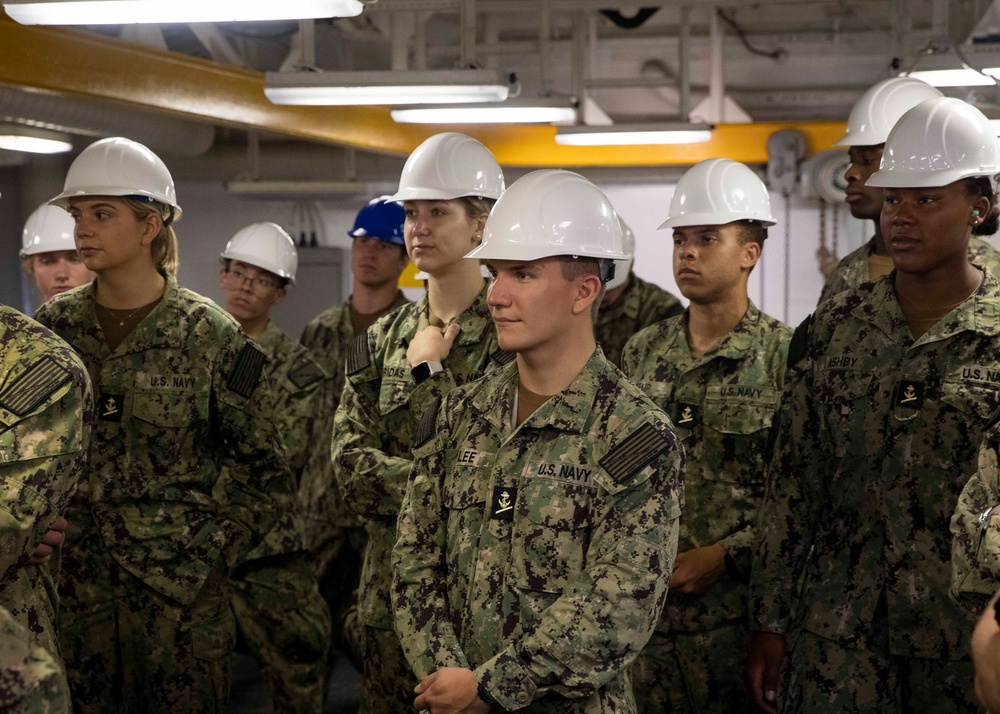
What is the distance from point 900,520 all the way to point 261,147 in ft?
25.9

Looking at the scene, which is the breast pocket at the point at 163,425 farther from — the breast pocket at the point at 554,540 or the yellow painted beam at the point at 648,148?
the yellow painted beam at the point at 648,148

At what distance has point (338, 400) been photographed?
562cm

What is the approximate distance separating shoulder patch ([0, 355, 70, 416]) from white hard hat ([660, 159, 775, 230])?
2.04 metres

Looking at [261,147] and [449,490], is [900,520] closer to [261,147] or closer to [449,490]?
[449,490]

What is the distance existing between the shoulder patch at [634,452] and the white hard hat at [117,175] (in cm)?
195

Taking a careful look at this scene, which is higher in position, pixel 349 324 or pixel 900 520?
pixel 349 324

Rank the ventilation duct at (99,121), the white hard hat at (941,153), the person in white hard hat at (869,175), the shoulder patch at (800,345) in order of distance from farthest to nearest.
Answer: the ventilation duct at (99,121)
the person in white hard hat at (869,175)
the shoulder patch at (800,345)
the white hard hat at (941,153)

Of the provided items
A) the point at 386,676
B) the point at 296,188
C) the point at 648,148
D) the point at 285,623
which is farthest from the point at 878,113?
the point at 296,188

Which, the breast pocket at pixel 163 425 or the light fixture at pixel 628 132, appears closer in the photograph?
the breast pocket at pixel 163 425

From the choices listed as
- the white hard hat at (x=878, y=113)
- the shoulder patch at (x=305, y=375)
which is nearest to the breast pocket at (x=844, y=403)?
the white hard hat at (x=878, y=113)

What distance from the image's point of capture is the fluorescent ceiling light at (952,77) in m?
4.94

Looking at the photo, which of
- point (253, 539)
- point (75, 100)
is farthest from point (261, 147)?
point (253, 539)

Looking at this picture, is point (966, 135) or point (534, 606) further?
point (966, 135)

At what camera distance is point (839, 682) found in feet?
9.57
